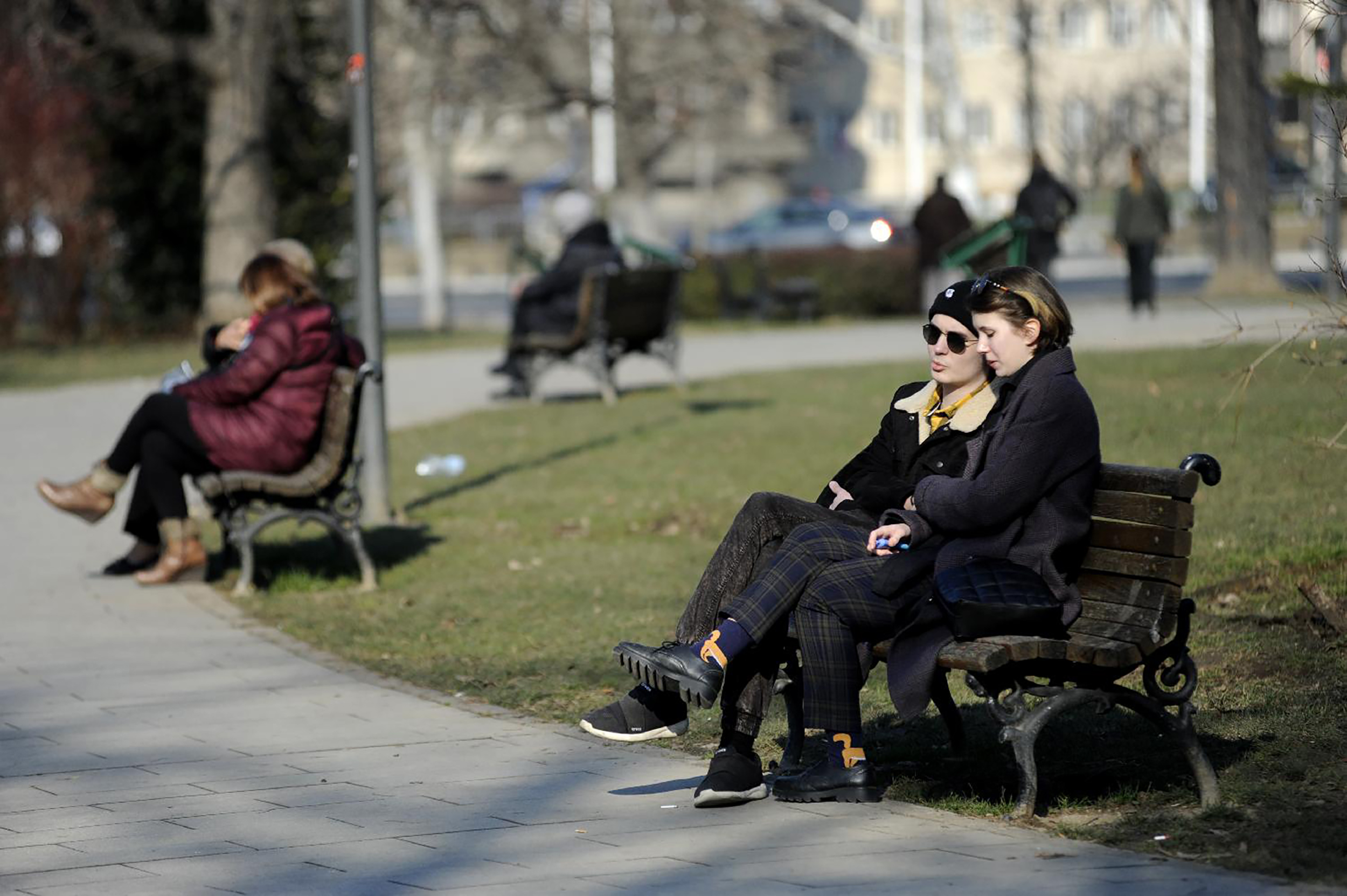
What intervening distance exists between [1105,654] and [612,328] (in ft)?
36.6

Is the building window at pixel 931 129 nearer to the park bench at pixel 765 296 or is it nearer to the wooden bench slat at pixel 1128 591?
the park bench at pixel 765 296

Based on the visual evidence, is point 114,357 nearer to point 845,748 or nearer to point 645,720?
point 645,720

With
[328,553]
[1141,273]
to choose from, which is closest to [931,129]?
[1141,273]

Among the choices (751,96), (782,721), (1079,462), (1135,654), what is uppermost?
(751,96)

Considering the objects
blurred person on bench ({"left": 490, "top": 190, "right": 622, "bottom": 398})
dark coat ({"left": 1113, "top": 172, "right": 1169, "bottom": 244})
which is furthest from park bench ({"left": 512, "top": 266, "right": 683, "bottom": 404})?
dark coat ({"left": 1113, "top": 172, "right": 1169, "bottom": 244})

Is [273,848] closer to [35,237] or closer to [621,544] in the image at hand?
[621,544]

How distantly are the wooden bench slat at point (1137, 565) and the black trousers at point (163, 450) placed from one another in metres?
4.68

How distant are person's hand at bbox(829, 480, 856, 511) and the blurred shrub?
20973 mm

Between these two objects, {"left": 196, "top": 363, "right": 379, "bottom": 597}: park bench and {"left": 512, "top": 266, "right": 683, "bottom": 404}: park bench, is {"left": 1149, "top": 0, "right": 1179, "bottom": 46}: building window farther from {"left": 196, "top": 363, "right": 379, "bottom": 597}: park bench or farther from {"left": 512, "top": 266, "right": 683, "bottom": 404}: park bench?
{"left": 196, "top": 363, "right": 379, "bottom": 597}: park bench

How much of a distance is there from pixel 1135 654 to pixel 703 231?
50.8m

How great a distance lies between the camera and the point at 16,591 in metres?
8.95

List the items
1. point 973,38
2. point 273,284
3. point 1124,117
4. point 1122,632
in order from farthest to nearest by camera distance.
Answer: point 973,38 → point 1124,117 → point 273,284 → point 1122,632

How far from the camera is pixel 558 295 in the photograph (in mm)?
15945

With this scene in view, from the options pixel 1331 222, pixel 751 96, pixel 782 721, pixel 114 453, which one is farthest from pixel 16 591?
pixel 751 96
